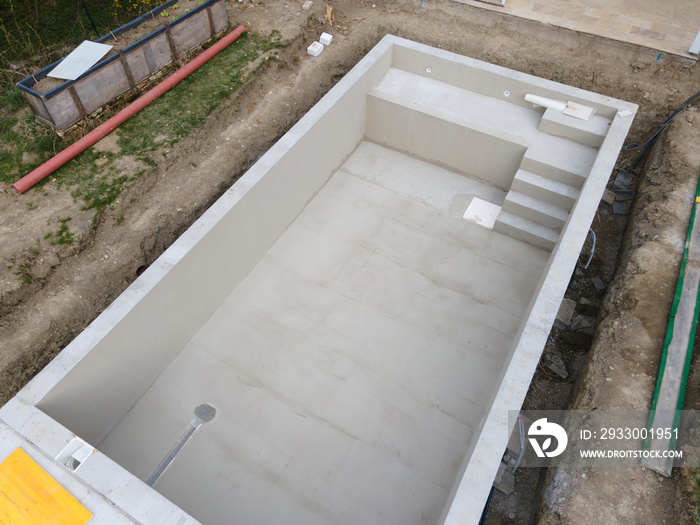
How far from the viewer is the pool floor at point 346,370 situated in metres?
5.69

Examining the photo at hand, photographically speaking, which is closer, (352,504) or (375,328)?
(352,504)

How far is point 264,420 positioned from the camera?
6148 mm

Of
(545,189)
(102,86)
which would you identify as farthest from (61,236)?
(545,189)

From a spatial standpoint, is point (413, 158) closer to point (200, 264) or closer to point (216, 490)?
point (200, 264)

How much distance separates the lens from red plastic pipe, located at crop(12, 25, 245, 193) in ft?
25.6

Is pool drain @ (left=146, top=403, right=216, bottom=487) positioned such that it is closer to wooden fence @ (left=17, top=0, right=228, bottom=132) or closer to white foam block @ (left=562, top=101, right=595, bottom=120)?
wooden fence @ (left=17, top=0, right=228, bottom=132)

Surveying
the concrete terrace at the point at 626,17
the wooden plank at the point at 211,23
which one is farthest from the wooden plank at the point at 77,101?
the concrete terrace at the point at 626,17

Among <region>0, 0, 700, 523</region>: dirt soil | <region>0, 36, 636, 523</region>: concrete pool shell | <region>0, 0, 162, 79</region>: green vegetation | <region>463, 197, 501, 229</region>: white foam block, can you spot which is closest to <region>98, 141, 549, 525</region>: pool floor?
<region>0, 36, 636, 523</region>: concrete pool shell

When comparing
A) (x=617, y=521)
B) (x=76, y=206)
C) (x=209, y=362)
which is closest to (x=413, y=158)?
(x=209, y=362)

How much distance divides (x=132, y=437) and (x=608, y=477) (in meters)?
5.65

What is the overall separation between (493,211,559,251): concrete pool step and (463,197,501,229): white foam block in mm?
183

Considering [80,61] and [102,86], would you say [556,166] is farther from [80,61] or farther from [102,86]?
[80,61]

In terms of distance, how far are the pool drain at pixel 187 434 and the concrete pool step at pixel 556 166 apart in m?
6.16

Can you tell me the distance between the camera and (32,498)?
4363 mm
